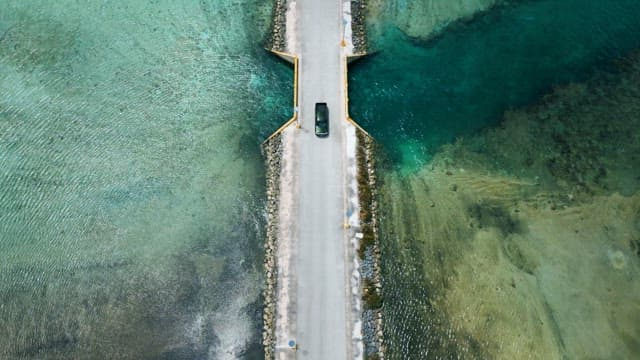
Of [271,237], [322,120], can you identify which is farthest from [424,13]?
[271,237]

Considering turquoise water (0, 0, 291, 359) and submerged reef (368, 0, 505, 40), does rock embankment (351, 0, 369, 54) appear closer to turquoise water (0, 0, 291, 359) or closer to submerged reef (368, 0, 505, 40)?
submerged reef (368, 0, 505, 40)

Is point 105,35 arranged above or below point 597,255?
above

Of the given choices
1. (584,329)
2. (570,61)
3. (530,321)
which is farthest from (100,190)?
(570,61)

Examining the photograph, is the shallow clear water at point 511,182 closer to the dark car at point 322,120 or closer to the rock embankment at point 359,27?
the rock embankment at point 359,27

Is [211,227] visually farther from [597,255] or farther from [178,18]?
[597,255]

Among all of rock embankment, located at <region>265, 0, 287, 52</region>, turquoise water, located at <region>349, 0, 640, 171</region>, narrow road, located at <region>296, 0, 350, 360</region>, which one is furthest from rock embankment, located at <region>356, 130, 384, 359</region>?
rock embankment, located at <region>265, 0, 287, 52</region>

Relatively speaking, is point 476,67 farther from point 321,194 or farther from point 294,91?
point 321,194
